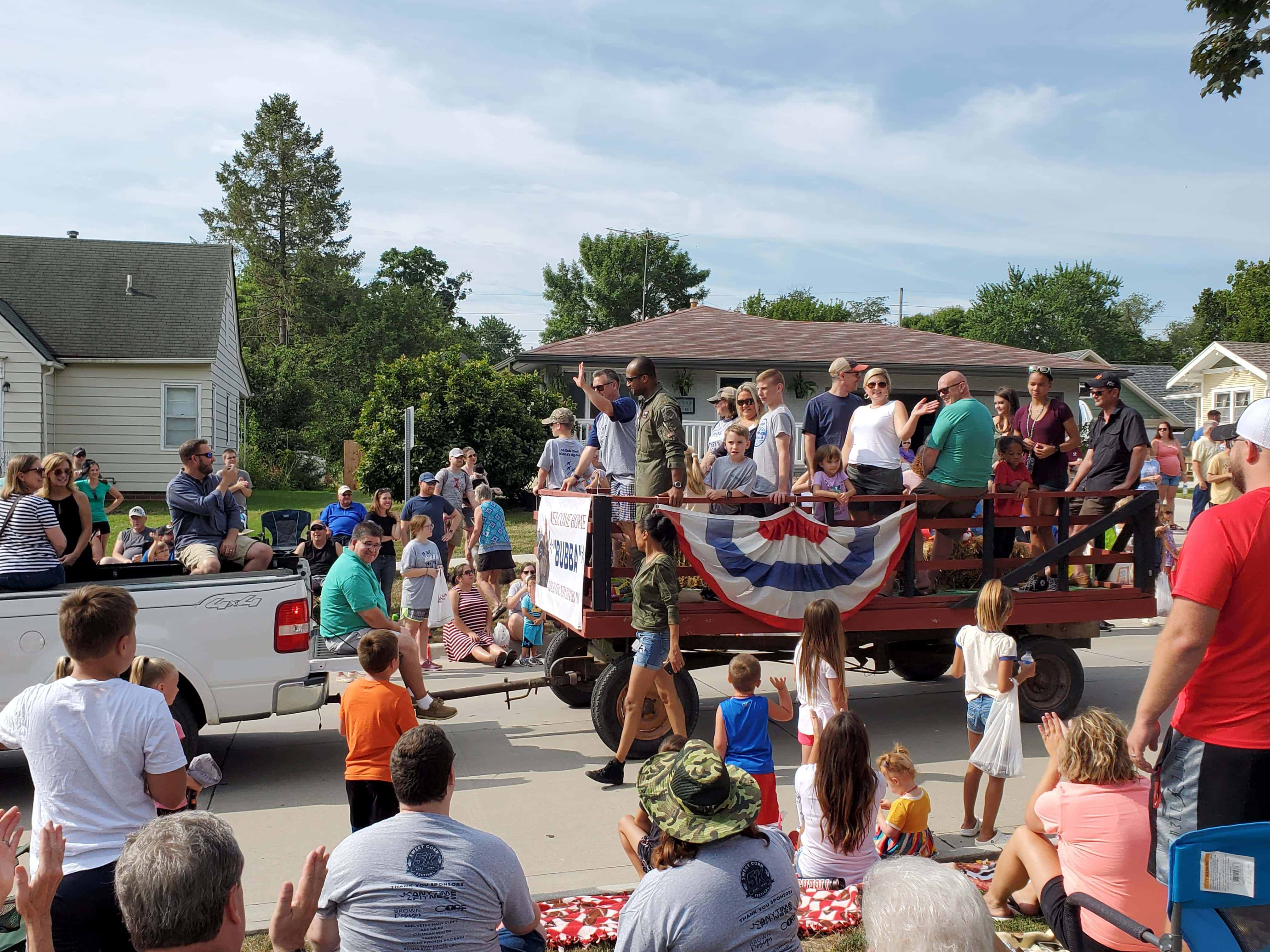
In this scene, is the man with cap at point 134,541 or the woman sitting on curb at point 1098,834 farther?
the man with cap at point 134,541

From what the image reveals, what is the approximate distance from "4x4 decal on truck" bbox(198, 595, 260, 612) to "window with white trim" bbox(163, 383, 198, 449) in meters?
19.0

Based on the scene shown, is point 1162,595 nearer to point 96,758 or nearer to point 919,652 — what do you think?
point 919,652

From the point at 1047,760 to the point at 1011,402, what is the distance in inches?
143

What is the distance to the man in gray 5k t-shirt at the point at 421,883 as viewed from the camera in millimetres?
2775

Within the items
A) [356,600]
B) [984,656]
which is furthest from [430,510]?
[984,656]

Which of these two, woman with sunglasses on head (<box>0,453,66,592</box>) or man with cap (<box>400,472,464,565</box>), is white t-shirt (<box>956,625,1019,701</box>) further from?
man with cap (<box>400,472,464,565</box>)

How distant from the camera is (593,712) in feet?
22.2

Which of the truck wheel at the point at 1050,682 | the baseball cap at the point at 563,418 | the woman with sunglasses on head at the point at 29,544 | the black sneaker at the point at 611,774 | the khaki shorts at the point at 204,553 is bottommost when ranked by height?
the black sneaker at the point at 611,774

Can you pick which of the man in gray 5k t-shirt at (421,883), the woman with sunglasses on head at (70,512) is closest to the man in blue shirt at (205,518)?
the woman with sunglasses on head at (70,512)

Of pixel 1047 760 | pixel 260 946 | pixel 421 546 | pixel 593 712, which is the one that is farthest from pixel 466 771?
pixel 1047 760

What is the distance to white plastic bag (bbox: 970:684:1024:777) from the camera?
528 centimetres

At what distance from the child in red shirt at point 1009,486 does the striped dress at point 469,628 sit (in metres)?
5.30

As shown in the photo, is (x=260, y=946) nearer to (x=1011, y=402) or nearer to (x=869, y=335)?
(x=1011, y=402)

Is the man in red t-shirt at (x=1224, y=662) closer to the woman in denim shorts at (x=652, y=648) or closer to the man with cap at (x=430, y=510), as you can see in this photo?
the woman in denim shorts at (x=652, y=648)
